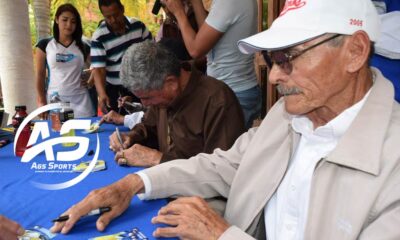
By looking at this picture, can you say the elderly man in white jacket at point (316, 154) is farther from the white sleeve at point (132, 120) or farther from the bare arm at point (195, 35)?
the white sleeve at point (132, 120)

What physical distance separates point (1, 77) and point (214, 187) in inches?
180

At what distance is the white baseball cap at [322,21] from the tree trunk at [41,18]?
548 cm

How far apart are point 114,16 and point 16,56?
1.84 metres

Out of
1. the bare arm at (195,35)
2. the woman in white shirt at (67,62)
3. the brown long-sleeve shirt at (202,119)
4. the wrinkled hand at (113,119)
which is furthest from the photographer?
the woman in white shirt at (67,62)

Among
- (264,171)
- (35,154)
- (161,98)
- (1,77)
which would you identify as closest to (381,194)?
(264,171)

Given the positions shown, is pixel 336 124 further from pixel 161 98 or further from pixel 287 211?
pixel 161 98

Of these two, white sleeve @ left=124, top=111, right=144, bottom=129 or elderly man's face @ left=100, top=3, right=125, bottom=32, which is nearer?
white sleeve @ left=124, top=111, right=144, bottom=129

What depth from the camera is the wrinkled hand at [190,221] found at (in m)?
1.23

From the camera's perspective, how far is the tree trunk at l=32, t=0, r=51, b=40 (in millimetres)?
5922

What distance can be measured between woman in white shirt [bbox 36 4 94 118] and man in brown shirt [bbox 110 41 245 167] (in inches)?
76.7

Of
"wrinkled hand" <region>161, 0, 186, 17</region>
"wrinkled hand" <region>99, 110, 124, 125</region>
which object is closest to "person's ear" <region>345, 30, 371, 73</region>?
"wrinkled hand" <region>161, 0, 186, 17</region>

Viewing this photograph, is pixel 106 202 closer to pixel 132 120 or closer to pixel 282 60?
pixel 282 60

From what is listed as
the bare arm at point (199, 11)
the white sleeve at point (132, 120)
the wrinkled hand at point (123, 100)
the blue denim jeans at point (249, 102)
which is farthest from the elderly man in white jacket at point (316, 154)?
the wrinkled hand at point (123, 100)

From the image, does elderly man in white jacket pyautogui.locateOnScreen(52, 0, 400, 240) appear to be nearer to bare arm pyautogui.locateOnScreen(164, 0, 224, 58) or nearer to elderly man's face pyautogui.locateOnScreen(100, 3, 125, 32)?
bare arm pyautogui.locateOnScreen(164, 0, 224, 58)
